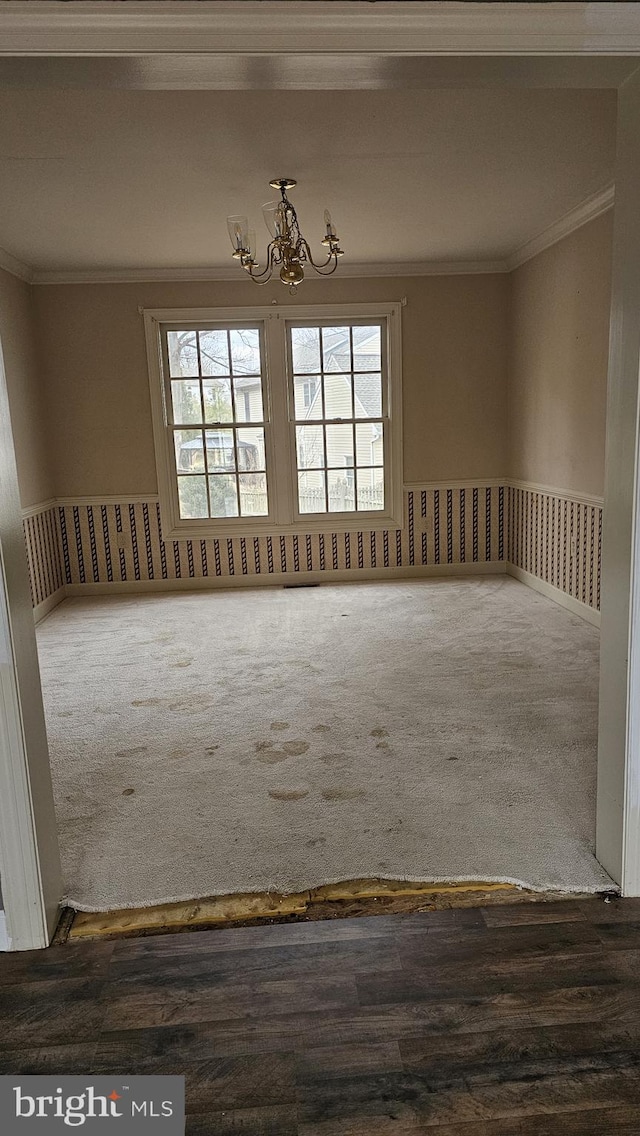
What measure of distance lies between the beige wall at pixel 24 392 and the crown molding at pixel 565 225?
11.9ft

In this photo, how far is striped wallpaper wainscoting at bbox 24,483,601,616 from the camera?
19.2 ft

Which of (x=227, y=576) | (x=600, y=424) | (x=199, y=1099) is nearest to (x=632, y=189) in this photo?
(x=199, y=1099)

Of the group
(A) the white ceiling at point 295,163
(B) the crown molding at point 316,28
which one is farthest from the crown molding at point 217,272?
(B) the crown molding at point 316,28

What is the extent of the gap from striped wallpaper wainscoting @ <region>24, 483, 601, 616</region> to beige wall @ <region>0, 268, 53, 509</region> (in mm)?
358

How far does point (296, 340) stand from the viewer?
5805 mm

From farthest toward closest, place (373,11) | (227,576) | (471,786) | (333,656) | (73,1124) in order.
A: (227,576), (333,656), (471,786), (373,11), (73,1124)

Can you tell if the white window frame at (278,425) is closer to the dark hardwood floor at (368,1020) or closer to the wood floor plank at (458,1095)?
the dark hardwood floor at (368,1020)

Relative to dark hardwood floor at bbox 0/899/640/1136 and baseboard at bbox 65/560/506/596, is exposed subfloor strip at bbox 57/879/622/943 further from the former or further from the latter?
baseboard at bbox 65/560/506/596

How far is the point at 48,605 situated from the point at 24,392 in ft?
5.12

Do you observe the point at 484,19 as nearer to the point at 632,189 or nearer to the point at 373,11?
the point at 373,11

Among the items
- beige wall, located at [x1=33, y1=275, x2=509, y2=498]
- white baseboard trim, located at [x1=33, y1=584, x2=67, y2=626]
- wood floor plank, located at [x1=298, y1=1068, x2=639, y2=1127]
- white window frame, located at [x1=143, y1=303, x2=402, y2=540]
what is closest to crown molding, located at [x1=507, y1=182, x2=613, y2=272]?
beige wall, located at [x1=33, y1=275, x2=509, y2=498]

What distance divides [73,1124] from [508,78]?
2.38 metres
